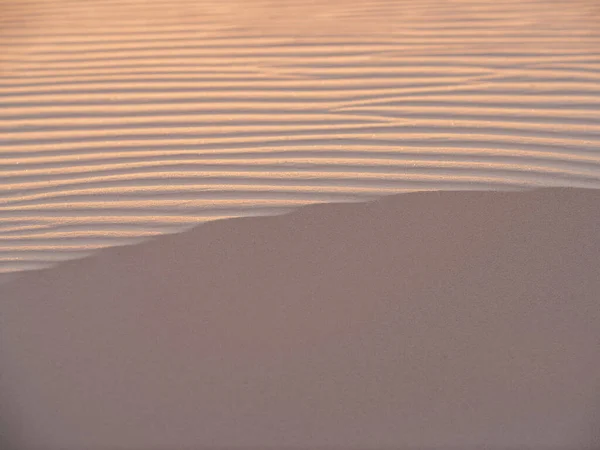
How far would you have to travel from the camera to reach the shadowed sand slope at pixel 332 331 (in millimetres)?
1146

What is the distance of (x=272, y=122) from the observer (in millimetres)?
1204

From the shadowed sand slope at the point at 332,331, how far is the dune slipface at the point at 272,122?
44 millimetres

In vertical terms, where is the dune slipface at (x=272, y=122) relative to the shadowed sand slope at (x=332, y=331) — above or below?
above

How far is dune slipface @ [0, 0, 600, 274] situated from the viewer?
3.79ft

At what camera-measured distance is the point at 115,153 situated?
3.90 feet

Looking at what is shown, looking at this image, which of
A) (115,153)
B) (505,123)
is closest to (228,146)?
(115,153)

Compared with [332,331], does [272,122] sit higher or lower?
higher

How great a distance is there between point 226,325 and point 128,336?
165 millimetres

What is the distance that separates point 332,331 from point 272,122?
1.17 ft

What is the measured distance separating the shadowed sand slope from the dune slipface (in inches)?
1.7

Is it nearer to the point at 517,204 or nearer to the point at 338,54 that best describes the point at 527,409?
the point at 517,204

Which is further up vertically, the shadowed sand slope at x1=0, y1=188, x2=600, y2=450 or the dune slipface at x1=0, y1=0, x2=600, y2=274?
the dune slipface at x1=0, y1=0, x2=600, y2=274

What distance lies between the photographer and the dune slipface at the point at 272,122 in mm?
1154

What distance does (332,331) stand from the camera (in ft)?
4.02
